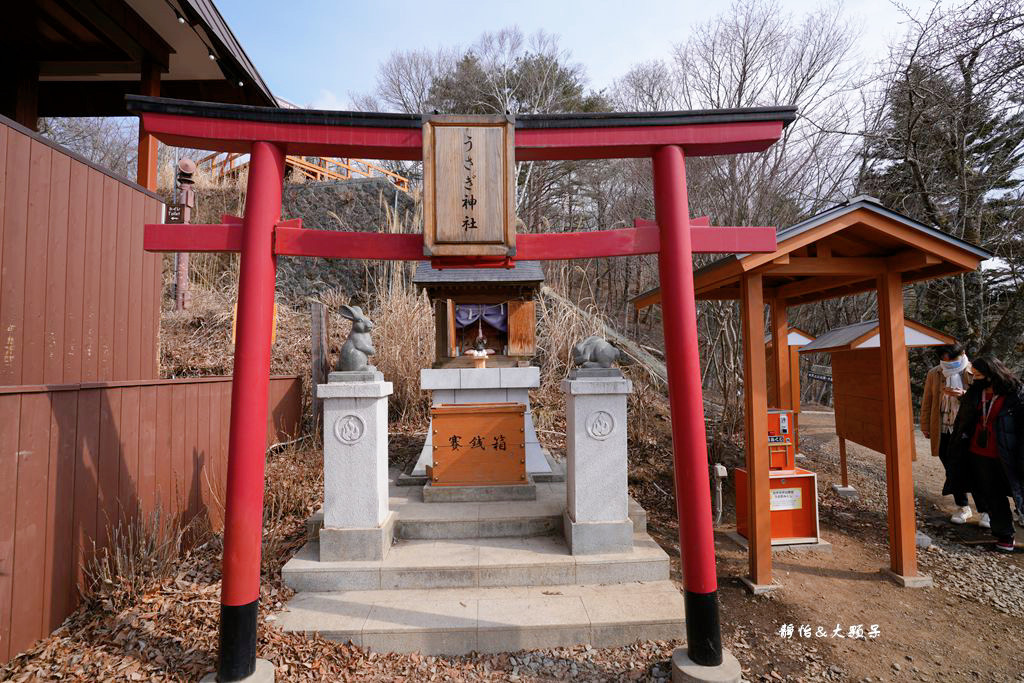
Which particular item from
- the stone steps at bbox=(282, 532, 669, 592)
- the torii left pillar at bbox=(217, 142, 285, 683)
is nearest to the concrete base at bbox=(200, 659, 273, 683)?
the torii left pillar at bbox=(217, 142, 285, 683)

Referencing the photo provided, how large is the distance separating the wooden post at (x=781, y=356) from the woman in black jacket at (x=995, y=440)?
1589 mm

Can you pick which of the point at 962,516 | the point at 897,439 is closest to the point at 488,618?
the point at 897,439

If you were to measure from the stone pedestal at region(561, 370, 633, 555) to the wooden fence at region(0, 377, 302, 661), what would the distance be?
10.7 ft

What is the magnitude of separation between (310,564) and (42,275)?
2.89 meters

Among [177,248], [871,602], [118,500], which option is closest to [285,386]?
[118,500]

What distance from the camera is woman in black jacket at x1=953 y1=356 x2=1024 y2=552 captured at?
14.9ft

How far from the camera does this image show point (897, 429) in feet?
14.0

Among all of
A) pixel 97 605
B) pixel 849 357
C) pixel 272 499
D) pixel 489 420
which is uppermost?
pixel 849 357

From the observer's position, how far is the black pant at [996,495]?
4.68 meters

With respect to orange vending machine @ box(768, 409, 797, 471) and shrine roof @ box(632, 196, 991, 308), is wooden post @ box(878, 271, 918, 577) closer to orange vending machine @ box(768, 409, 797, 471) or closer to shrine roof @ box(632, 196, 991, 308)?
shrine roof @ box(632, 196, 991, 308)

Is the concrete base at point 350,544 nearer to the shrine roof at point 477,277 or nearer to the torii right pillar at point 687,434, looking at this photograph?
the torii right pillar at point 687,434

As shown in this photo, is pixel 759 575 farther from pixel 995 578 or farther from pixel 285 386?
pixel 285 386

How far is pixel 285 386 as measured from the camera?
6.58 metres

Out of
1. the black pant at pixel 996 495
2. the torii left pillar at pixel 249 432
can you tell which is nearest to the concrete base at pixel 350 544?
the torii left pillar at pixel 249 432
